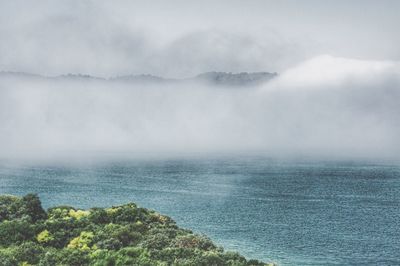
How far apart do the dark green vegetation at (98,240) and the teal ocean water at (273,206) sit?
31.8m

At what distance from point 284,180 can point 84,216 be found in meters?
140

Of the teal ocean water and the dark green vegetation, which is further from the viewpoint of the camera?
the teal ocean water

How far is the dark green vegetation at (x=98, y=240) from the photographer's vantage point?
36.0m

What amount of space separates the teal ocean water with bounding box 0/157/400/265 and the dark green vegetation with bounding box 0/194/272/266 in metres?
31.8

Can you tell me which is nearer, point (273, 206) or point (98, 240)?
point (98, 240)

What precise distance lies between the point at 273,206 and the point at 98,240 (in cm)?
8741

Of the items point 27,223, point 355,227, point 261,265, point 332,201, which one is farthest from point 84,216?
point 332,201

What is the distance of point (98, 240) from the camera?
4434 cm

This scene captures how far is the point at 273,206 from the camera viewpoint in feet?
415

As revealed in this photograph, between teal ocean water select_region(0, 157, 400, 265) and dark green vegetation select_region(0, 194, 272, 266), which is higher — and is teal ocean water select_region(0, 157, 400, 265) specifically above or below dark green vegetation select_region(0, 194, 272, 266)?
below

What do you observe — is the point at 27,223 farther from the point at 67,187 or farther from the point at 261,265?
the point at 67,187

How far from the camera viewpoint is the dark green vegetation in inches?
1417

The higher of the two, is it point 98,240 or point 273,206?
point 98,240

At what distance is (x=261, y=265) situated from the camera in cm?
3766
